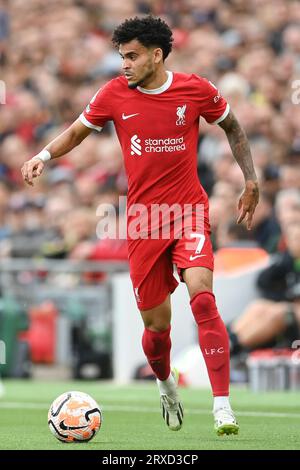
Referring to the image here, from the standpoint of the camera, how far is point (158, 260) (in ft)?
27.6

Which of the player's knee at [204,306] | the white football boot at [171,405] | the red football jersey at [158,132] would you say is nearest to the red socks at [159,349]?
the white football boot at [171,405]

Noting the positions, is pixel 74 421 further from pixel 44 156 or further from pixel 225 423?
pixel 44 156

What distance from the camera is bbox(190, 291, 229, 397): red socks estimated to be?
311 inches

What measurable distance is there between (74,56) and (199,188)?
39.0 feet

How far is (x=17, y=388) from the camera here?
545 inches

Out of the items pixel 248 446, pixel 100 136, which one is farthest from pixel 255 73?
pixel 248 446

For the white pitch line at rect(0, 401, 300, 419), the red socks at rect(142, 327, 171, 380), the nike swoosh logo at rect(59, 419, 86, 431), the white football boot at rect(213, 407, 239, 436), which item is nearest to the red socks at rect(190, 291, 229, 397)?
the white football boot at rect(213, 407, 239, 436)

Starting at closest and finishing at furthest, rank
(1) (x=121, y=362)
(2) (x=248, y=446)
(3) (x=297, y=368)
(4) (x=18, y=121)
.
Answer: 1. (2) (x=248, y=446)
2. (3) (x=297, y=368)
3. (1) (x=121, y=362)
4. (4) (x=18, y=121)

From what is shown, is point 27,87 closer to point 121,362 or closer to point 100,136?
point 100,136

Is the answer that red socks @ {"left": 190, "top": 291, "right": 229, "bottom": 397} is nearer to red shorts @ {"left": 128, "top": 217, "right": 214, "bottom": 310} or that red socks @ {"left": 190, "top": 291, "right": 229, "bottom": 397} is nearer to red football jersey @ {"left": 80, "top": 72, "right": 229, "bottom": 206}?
red shorts @ {"left": 128, "top": 217, "right": 214, "bottom": 310}

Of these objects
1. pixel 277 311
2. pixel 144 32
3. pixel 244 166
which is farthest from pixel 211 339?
pixel 277 311

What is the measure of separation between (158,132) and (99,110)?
0.42 metres

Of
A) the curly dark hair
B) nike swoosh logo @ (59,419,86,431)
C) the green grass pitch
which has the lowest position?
the green grass pitch

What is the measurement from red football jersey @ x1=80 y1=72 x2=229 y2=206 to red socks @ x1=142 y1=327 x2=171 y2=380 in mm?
888
